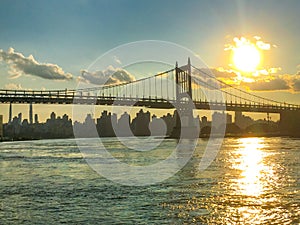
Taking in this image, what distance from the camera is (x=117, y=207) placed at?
1368 cm

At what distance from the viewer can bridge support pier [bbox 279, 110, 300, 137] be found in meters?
112

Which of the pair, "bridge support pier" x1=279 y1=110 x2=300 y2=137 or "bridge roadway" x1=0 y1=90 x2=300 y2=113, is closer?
"bridge roadway" x1=0 y1=90 x2=300 y2=113

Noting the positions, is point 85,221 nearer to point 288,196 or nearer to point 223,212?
point 223,212

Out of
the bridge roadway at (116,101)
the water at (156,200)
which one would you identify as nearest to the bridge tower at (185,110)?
the bridge roadway at (116,101)

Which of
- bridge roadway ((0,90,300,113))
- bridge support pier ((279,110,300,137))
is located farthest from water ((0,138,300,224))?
bridge support pier ((279,110,300,137))

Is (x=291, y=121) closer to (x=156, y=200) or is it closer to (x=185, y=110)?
(x=185, y=110)

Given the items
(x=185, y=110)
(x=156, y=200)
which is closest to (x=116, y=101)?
(x=185, y=110)

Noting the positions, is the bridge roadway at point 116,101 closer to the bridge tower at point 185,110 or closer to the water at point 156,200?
the bridge tower at point 185,110

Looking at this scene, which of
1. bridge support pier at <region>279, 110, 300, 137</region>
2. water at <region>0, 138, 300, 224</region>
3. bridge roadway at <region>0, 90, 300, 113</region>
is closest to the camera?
water at <region>0, 138, 300, 224</region>

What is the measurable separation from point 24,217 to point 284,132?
115 meters

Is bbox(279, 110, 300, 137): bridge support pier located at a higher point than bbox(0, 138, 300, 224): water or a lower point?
higher

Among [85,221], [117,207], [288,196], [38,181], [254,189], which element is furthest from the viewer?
[38,181]

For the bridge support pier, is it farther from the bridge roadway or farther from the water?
the water

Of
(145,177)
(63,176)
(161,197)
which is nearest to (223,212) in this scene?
(161,197)
